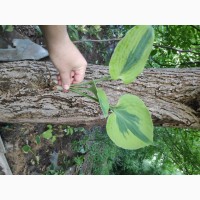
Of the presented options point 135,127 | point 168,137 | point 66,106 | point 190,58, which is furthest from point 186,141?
point 135,127

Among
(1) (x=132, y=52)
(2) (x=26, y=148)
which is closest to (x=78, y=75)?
(1) (x=132, y=52)

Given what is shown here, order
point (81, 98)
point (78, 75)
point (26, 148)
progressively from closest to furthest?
point (78, 75) → point (81, 98) → point (26, 148)

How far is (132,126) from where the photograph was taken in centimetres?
44

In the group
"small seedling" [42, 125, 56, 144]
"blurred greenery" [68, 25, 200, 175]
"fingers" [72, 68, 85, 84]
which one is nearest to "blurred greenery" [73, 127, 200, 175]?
"blurred greenery" [68, 25, 200, 175]

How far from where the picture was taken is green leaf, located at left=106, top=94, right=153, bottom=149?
44 centimetres

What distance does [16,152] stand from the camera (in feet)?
2.86

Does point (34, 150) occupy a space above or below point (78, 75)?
below

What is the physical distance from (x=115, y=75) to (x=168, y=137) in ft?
1.96

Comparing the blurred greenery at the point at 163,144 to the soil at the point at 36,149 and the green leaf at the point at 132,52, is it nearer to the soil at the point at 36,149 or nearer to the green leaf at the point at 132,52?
the soil at the point at 36,149

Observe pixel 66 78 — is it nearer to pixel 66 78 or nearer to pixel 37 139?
pixel 66 78

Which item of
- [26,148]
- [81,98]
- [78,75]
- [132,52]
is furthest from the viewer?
[26,148]

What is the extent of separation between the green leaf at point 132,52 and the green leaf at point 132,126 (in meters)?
0.04

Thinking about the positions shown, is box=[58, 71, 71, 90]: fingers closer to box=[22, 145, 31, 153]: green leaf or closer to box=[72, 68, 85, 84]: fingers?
box=[72, 68, 85, 84]: fingers

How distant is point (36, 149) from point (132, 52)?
60cm
